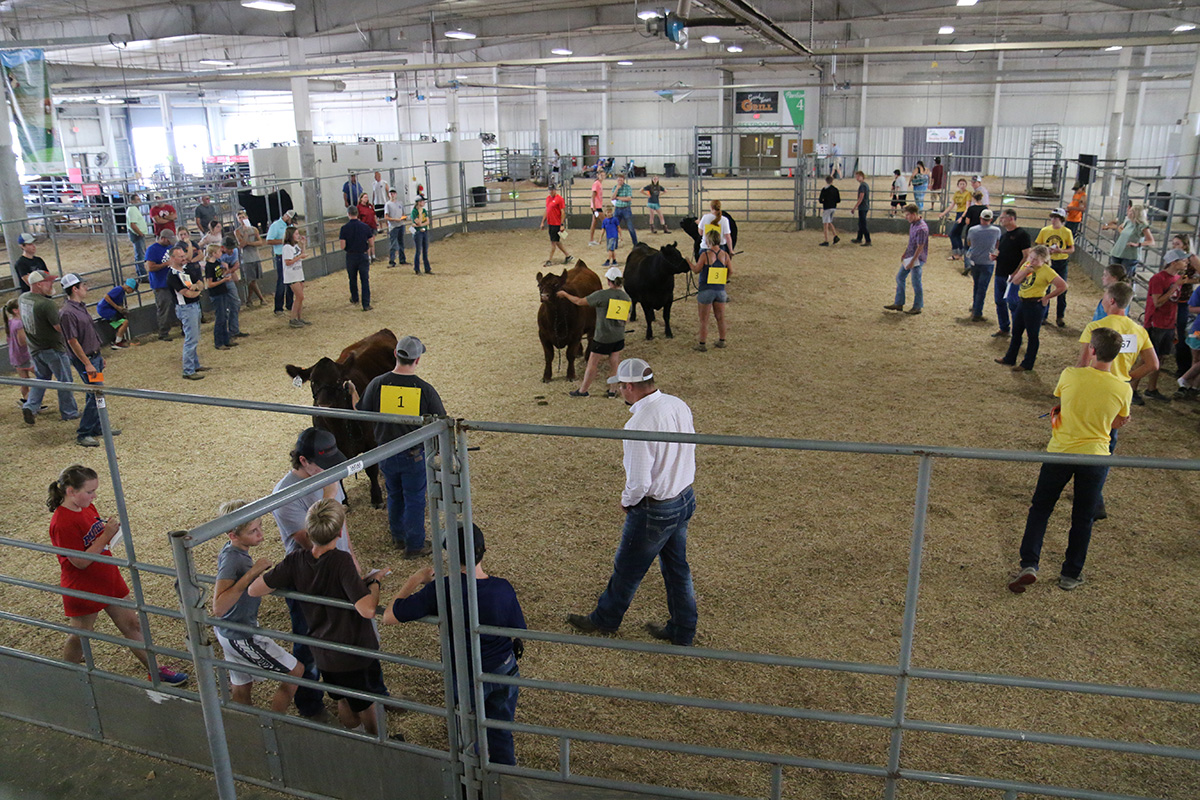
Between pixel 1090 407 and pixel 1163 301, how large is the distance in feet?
16.3

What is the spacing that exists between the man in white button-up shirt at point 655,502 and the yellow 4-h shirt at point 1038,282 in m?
6.31

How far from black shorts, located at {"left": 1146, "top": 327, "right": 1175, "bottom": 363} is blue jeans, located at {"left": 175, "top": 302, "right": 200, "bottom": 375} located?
10.9 m

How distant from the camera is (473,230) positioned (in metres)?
23.2

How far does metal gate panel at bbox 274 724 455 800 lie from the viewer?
142 inches

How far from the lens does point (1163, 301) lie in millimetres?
8961

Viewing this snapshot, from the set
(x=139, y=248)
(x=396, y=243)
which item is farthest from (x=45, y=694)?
(x=396, y=243)

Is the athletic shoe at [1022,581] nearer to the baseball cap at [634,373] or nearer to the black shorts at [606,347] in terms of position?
the baseball cap at [634,373]

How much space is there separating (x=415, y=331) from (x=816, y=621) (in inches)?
351

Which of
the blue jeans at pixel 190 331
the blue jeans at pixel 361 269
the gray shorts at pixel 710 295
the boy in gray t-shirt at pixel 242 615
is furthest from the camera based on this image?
the blue jeans at pixel 361 269

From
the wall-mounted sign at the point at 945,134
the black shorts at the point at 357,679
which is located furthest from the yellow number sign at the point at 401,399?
the wall-mounted sign at the point at 945,134

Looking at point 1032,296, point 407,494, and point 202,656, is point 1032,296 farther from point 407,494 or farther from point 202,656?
point 202,656

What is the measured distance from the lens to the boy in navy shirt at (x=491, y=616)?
3.46 metres

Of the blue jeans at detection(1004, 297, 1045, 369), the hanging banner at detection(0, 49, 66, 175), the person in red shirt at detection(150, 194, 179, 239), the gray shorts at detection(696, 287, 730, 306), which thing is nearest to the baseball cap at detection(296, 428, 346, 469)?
the gray shorts at detection(696, 287, 730, 306)

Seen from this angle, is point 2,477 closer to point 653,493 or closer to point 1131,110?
point 653,493
